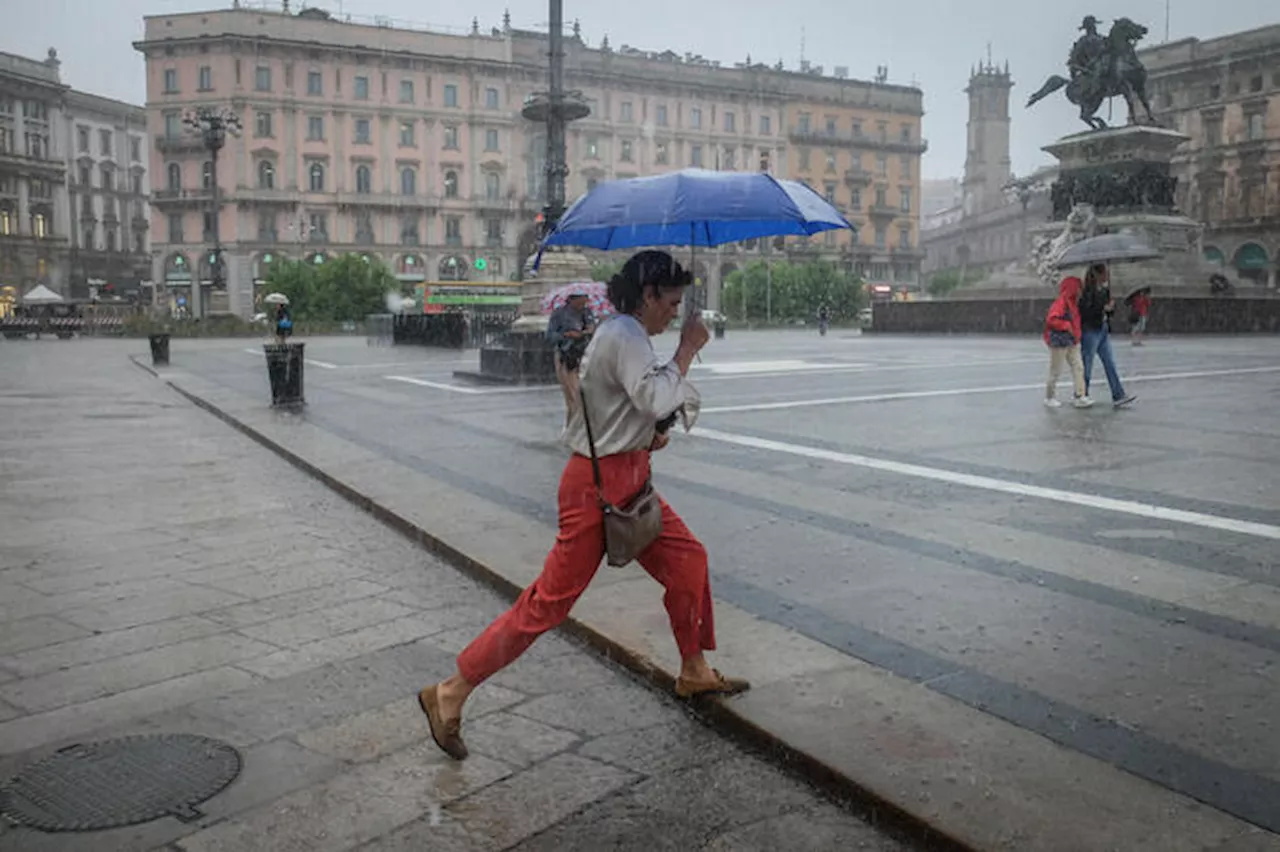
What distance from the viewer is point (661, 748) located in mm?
3270

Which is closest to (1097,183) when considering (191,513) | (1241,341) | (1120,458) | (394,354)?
(1241,341)

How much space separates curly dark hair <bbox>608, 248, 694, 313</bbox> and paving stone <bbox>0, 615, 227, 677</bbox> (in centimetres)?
248

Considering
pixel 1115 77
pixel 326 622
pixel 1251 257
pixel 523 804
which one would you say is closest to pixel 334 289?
pixel 1115 77

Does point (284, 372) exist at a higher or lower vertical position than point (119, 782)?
higher

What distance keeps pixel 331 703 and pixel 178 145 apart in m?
70.0

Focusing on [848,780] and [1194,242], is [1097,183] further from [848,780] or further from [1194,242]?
[848,780]

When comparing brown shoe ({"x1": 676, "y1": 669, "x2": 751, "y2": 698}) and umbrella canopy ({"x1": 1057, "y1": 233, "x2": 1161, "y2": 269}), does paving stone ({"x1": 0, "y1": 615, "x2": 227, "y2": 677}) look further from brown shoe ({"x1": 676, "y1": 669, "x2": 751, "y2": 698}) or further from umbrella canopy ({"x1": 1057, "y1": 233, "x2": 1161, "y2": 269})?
umbrella canopy ({"x1": 1057, "y1": 233, "x2": 1161, "y2": 269})

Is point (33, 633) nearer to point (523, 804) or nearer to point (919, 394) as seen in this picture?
point (523, 804)

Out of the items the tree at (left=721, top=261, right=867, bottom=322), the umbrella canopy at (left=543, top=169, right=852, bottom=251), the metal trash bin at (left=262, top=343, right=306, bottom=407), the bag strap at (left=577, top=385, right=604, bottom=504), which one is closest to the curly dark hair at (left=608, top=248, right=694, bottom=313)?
the bag strap at (left=577, top=385, right=604, bottom=504)

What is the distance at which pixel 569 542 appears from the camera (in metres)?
3.14

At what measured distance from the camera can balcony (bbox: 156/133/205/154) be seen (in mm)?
65438

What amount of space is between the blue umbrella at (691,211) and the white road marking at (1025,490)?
8.75 ft

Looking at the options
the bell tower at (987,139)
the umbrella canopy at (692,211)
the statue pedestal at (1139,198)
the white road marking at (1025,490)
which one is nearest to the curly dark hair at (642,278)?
the umbrella canopy at (692,211)

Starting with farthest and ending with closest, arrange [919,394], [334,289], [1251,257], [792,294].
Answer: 1. [792,294]
2. [1251,257]
3. [334,289]
4. [919,394]
